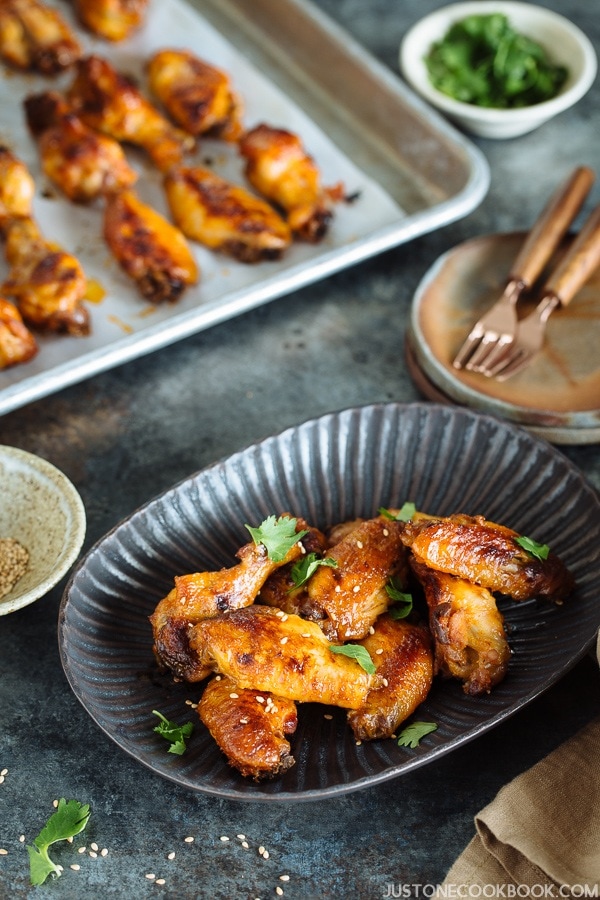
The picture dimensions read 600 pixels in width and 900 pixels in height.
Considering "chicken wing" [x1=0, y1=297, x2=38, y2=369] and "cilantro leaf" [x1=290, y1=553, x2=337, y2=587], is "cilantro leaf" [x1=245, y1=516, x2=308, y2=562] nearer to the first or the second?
"cilantro leaf" [x1=290, y1=553, x2=337, y2=587]

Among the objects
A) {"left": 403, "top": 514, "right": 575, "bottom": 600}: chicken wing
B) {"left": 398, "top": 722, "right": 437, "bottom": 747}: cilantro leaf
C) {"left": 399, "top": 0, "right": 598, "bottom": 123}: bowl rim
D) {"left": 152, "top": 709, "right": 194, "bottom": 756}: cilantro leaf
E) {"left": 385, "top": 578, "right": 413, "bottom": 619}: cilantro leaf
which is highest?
{"left": 399, "top": 0, "right": 598, "bottom": 123}: bowl rim

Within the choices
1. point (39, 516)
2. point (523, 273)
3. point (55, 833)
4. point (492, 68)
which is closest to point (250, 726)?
point (55, 833)

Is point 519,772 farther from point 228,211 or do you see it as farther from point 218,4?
point 218,4

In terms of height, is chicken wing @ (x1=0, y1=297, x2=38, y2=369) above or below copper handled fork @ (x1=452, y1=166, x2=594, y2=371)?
below

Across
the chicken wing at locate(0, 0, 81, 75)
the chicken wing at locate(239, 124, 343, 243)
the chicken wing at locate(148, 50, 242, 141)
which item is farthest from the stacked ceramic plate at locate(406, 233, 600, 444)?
the chicken wing at locate(0, 0, 81, 75)

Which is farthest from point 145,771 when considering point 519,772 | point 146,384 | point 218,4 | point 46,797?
point 218,4

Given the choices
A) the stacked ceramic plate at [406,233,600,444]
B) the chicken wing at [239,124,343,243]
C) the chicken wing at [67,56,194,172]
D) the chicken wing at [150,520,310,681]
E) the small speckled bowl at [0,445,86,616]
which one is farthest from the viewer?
the chicken wing at [67,56,194,172]

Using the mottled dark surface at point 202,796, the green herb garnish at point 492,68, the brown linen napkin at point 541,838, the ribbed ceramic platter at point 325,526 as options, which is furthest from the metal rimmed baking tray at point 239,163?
the brown linen napkin at point 541,838

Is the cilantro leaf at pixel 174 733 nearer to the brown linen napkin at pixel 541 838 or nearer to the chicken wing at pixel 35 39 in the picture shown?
the brown linen napkin at pixel 541 838

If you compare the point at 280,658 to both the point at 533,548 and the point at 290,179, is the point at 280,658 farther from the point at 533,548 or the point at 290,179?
the point at 290,179
